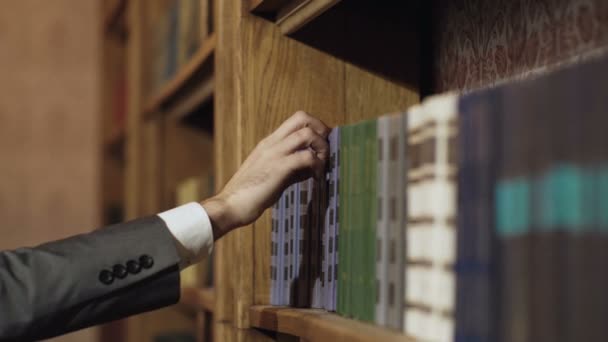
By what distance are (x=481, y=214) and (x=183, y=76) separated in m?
1.38

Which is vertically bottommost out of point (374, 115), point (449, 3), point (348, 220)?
point (348, 220)

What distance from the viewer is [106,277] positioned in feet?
4.14

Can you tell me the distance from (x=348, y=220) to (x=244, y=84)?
0.39 metres

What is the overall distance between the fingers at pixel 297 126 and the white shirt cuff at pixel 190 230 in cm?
15

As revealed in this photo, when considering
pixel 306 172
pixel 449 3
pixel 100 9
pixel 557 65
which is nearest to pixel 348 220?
pixel 306 172

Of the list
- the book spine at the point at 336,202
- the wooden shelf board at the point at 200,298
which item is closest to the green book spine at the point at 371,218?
the book spine at the point at 336,202

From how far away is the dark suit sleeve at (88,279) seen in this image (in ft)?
4.03

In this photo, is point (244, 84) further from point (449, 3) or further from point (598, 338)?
point (598, 338)

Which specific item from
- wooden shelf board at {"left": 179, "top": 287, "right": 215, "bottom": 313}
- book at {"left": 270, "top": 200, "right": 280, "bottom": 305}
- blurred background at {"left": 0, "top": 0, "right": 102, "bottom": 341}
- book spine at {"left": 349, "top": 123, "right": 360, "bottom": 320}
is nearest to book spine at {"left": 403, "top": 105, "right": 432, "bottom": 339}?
book spine at {"left": 349, "top": 123, "right": 360, "bottom": 320}

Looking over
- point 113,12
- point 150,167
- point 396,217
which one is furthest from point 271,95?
point 113,12

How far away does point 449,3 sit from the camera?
1419 millimetres

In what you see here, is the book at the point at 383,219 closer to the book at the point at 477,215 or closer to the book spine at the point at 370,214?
the book spine at the point at 370,214

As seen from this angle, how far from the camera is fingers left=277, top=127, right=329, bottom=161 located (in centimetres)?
123

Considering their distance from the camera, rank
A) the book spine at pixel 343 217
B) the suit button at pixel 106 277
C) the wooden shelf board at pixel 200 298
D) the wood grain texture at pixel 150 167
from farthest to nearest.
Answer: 1. the wood grain texture at pixel 150 167
2. the wooden shelf board at pixel 200 298
3. the suit button at pixel 106 277
4. the book spine at pixel 343 217
